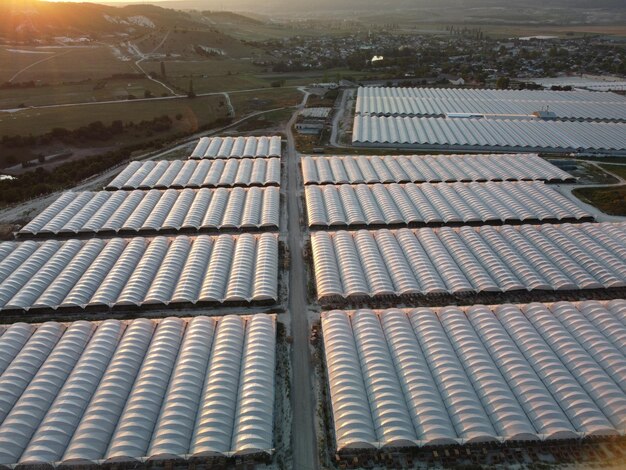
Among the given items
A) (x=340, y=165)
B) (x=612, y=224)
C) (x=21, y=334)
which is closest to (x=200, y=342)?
(x=21, y=334)

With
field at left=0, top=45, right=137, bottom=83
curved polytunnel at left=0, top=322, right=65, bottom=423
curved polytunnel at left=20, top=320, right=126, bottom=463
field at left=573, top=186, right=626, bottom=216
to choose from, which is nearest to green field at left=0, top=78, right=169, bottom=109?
field at left=0, top=45, right=137, bottom=83

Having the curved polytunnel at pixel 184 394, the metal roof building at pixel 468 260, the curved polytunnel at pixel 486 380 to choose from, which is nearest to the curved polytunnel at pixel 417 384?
the curved polytunnel at pixel 486 380

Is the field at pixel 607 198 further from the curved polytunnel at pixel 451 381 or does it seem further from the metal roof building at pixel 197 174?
the metal roof building at pixel 197 174

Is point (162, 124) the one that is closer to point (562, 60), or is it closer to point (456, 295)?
point (456, 295)

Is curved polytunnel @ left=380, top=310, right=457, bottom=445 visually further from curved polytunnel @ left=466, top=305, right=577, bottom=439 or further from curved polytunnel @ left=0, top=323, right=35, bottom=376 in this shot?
curved polytunnel @ left=0, top=323, right=35, bottom=376

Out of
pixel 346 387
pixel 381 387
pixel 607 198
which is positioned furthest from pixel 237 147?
Answer: pixel 607 198

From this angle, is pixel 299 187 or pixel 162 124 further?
pixel 162 124
